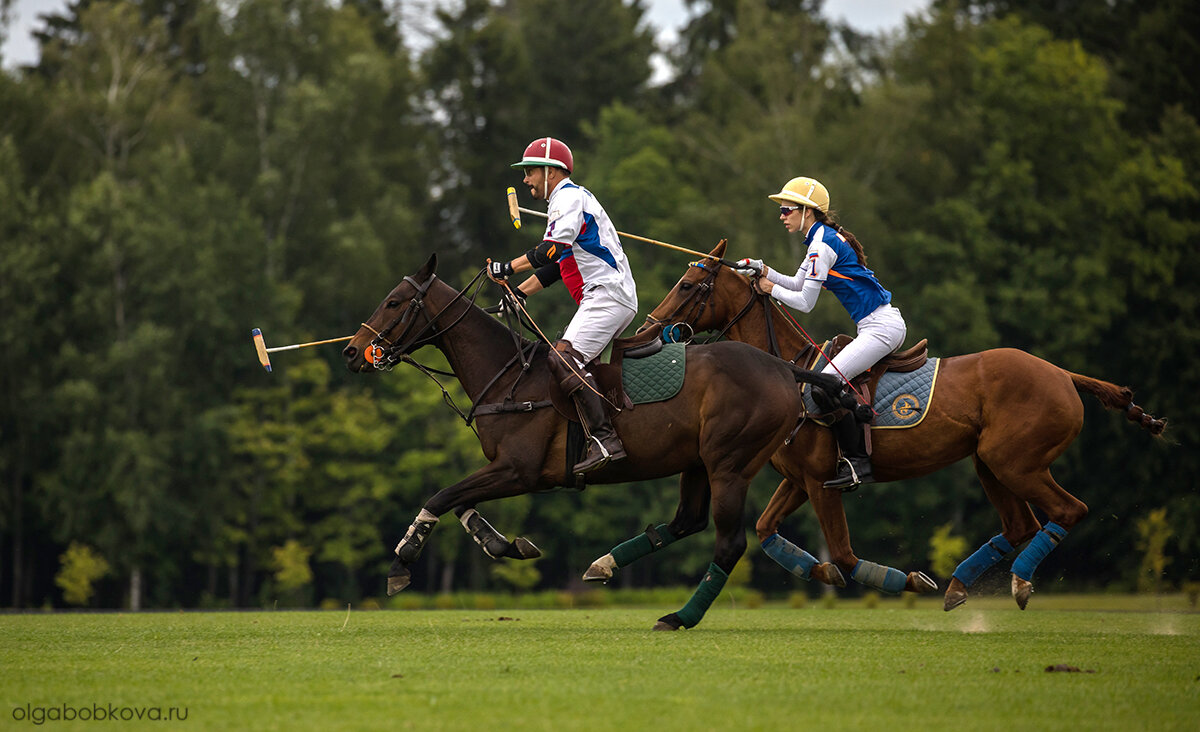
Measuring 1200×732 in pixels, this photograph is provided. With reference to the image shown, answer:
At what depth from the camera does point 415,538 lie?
10.0 m

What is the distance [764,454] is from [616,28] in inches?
1686

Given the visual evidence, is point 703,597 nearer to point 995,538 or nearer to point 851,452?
point 851,452

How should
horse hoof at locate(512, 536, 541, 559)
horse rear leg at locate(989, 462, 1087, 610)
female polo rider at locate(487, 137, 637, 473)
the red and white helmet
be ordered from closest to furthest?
horse hoof at locate(512, 536, 541, 559) → female polo rider at locate(487, 137, 637, 473) → the red and white helmet → horse rear leg at locate(989, 462, 1087, 610)

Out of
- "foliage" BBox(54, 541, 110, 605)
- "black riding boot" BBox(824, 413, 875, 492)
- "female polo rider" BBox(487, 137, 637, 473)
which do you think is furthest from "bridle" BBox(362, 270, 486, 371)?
"foliage" BBox(54, 541, 110, 605)

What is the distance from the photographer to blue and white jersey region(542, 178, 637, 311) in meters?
10.4

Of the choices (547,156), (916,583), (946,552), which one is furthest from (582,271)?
(946,552)

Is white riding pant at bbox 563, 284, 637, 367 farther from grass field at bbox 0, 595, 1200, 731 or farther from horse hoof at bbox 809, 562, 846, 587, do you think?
horse hoof at bbox 809, 562, 846, 587

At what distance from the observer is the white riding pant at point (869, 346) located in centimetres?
1123

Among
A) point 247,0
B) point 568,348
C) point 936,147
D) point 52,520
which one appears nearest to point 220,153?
point 247,0

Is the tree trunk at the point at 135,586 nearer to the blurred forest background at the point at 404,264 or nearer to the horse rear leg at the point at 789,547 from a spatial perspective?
the blurred forest background at the point at 404,264

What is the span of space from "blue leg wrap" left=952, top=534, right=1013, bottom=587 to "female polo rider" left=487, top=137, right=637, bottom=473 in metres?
3.17

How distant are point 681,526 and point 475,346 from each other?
7.12 feet

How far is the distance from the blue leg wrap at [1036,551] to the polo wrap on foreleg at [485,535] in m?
4.04

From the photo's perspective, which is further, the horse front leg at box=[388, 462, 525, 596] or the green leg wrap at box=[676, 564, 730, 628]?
the green leg wrap at box=[676, 564, 730, 628]
